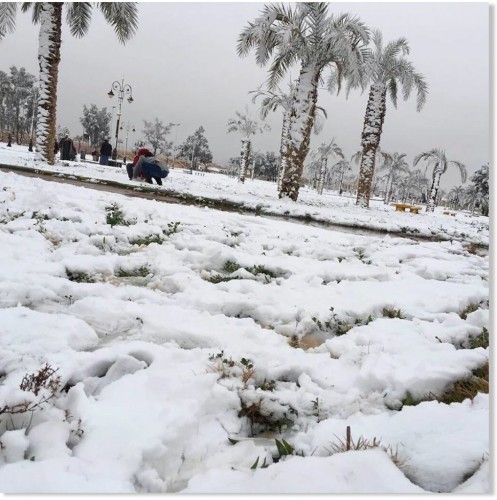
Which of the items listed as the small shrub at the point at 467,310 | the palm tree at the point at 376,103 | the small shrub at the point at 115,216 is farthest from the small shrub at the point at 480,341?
the palm tree at the point at 376,103

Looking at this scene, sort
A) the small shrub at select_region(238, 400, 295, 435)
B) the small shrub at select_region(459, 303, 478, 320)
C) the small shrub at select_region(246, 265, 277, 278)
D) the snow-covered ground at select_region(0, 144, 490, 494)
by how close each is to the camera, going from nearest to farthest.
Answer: the snow-covered ground at select_region(0, 144, 490, 494), the small shrub at select_region(238, 400, 295, 435), the small shrub at select_region(459, 303, 478, 320), the small shrub at select_region(246, 265, 277, 278)

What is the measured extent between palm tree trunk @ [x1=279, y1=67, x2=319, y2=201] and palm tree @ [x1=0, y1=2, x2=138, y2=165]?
6.41m

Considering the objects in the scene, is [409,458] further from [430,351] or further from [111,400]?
[111,400]

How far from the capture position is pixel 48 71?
12172mm

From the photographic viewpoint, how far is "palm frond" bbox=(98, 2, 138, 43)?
13.0m

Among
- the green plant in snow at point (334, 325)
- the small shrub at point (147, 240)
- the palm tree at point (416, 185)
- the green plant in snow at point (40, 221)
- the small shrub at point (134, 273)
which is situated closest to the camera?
the green plant in snow at point (334, 325)

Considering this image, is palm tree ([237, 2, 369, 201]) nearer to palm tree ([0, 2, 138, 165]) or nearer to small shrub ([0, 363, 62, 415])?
palm tree ([0, 2, 138, 165])

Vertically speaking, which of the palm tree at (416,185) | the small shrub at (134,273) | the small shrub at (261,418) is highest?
the palm tree at (416,185)

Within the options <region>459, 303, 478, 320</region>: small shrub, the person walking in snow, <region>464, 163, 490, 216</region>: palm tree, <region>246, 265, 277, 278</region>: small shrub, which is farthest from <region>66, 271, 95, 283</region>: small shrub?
<region>464, 163, 490, 216</region>: palm tree

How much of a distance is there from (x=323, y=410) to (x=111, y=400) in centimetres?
103

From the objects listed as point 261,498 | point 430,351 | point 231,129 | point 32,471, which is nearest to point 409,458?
point 261,498

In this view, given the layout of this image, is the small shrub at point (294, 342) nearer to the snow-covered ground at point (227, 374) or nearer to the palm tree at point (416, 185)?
the snow-covered ground at point (227, 374)

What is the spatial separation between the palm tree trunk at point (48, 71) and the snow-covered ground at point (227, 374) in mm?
9927

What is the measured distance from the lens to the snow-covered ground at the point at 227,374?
1434 millimetres
